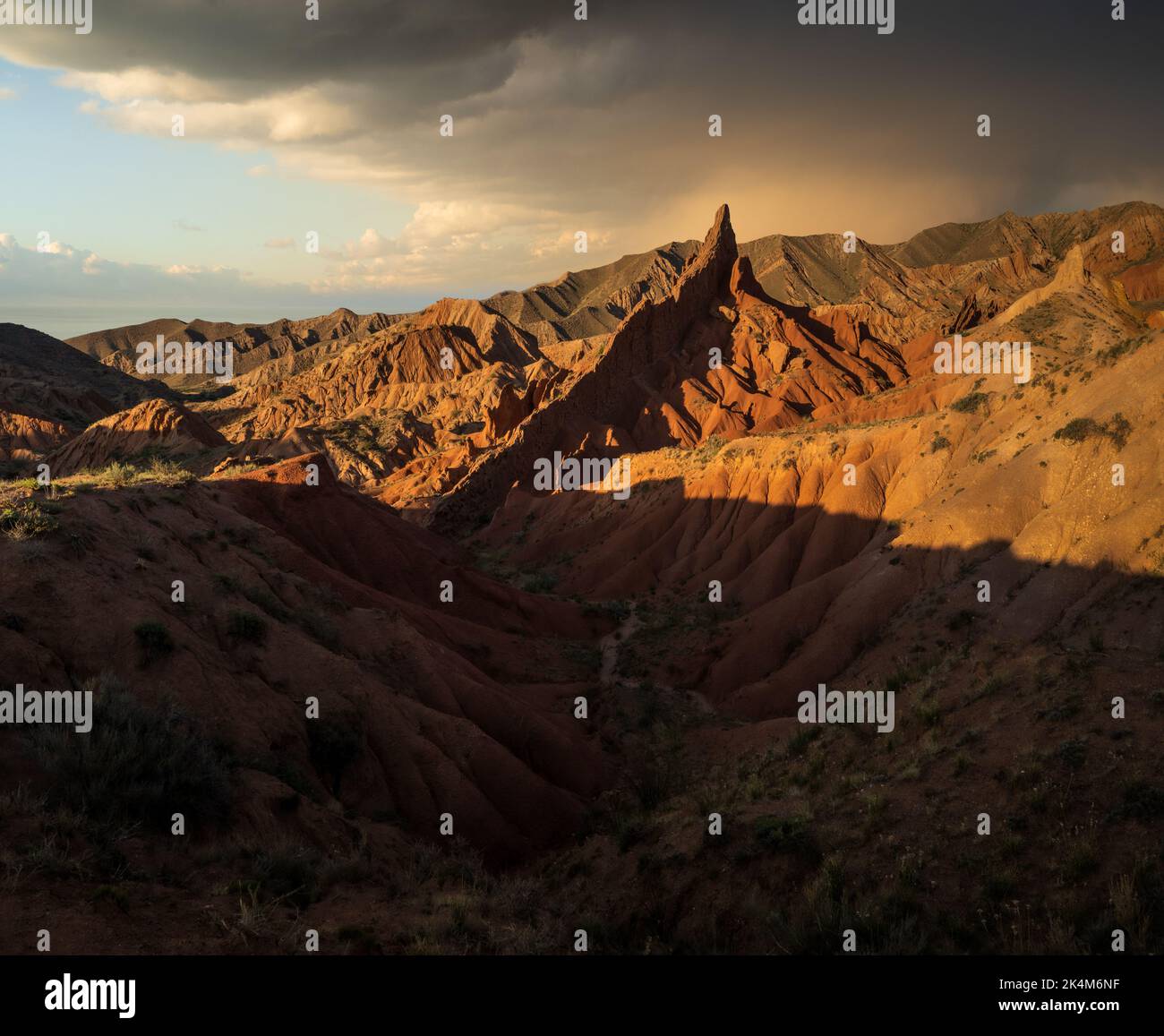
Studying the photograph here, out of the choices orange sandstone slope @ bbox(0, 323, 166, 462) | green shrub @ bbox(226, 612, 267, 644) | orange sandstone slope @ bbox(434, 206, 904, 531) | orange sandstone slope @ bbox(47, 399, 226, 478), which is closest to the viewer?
green shrub @ bbox(226, 612, 267, 644)

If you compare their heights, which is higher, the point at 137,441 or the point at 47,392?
the point at 47,392

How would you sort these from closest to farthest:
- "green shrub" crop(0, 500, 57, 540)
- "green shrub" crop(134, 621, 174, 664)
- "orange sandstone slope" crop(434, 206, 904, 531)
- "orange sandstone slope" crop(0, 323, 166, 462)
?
1. "green shrub" crop(134, 621, 174, 664)
2. "green shrub" crop(0, 500, 57, 540)
3. "orange sandstone slope" crop(434, 206, 904, 531)
4. "orange sandstone slope" crop(0, 323, 166, 462)

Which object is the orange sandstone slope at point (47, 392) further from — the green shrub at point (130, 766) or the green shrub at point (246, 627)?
the green shrub at point (130, 766)

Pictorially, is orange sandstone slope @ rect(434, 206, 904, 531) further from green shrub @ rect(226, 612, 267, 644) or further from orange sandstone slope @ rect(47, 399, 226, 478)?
green shrub @ rect(226, 612, 267, 644)

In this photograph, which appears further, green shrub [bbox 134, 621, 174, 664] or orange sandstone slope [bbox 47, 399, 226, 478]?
orange sandstone slope [bbox 47, 399, 226, 478]

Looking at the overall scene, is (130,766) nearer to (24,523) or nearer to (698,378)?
(24,523)

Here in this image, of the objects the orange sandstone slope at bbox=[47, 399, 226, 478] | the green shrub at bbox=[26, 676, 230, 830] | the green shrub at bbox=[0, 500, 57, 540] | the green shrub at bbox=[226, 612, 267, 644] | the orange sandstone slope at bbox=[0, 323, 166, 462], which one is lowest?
the green shrub at bbox=[26, 676, 230, 830]

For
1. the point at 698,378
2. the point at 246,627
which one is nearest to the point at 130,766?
the point at 246,627

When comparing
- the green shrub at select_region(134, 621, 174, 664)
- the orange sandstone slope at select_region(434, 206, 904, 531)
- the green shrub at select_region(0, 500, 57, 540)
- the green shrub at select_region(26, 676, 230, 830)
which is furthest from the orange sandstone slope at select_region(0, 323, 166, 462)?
the green shrub at select_region(26, 676, 230, 830)

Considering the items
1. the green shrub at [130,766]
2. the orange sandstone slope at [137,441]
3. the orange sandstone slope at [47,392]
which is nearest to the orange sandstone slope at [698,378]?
the orange sandstone slope at [137,441]
